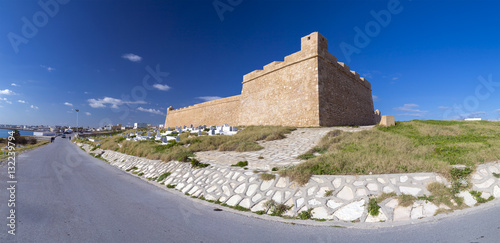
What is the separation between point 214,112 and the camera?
28922mm

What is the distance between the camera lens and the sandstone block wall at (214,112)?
26.3 meters

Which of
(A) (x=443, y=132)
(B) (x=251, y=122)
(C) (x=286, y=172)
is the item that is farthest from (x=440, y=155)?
(B) (x=251, y=122)

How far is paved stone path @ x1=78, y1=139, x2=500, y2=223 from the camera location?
3.31 metres

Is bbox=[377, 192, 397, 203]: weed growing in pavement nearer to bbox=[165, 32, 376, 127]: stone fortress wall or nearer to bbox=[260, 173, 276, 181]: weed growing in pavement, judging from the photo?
bbox=[260, 173, 276, 181]: weed growing in pavement

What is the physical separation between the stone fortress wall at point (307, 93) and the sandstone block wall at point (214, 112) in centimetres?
38

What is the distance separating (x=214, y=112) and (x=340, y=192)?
26.3 meters

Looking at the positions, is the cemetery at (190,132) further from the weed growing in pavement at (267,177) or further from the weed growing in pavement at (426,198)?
the weed growing in pavement at (426,198)

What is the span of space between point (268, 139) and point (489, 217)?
8573 mm

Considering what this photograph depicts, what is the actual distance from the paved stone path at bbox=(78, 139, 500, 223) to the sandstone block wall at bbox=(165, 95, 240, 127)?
68.0 feet

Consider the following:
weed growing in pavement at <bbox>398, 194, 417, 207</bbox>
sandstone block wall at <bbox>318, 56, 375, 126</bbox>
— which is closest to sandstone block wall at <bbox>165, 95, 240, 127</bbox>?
sandstone block wall at <bbox>318, 56, 375, 126</bbox>

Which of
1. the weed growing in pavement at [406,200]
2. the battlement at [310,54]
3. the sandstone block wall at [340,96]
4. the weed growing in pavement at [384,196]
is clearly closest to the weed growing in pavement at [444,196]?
the weed growing in pavement at [406,200]

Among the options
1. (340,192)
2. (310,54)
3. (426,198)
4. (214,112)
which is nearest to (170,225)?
(340,192)

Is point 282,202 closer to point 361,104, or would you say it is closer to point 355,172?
point 355,172

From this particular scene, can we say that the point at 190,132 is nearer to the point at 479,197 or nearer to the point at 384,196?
the point at 384,196
